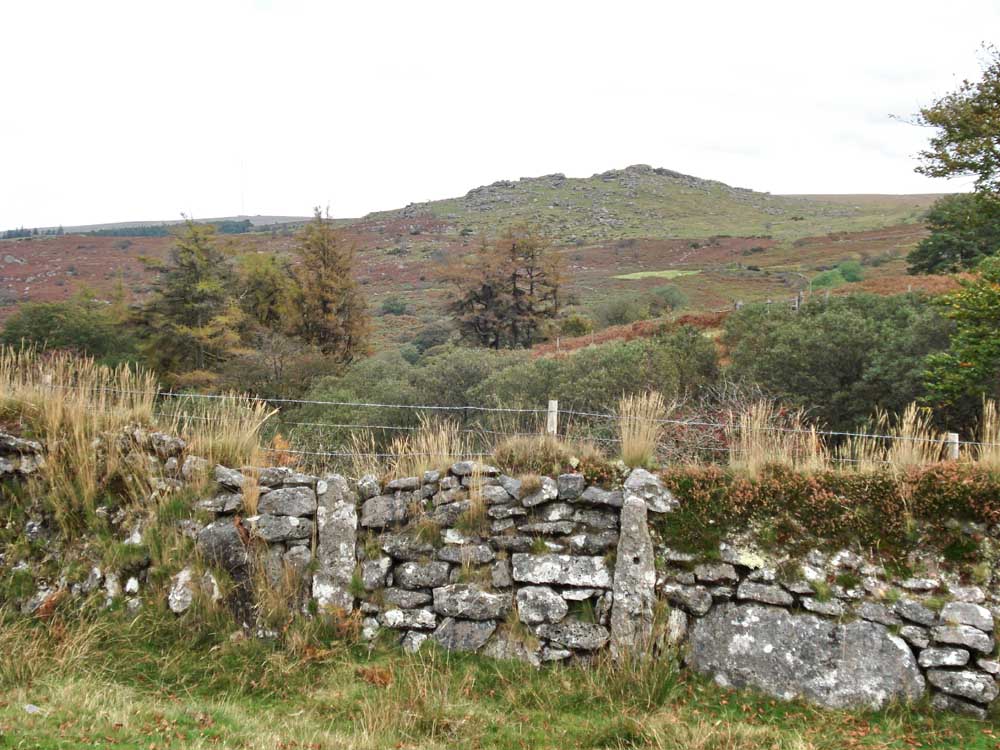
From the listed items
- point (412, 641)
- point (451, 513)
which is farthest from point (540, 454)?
point (412, 641)

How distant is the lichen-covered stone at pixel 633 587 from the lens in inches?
240

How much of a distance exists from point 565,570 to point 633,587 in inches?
25.0

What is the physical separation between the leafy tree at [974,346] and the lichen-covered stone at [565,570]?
7645mm

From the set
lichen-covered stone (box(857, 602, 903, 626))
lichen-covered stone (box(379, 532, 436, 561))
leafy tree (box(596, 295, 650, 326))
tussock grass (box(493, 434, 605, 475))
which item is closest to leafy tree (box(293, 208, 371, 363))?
leafy tree (box(596, 295, 650, 326))

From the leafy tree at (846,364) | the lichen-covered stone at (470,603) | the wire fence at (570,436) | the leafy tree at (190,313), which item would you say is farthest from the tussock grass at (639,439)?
the leafy tree at (190,313)

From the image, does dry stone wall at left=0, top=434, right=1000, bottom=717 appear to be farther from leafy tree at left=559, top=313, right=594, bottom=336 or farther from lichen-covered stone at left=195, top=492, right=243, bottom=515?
leafy tree at left=559, top=313, right=594, bottom=336

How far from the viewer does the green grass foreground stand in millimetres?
4828

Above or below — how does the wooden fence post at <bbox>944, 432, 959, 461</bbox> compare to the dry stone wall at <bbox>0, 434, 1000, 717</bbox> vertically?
above

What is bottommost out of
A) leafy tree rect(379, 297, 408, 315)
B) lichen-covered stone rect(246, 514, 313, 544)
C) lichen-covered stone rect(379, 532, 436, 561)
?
lichen-covered stone rect(379, 532, 436, 561)

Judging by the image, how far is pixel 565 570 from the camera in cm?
643

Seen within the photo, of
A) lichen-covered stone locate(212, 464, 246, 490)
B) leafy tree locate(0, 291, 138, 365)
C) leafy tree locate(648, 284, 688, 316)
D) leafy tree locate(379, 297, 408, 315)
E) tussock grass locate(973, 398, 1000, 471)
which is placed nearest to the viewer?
tussock grass locate(973, 398, 1000, 471)

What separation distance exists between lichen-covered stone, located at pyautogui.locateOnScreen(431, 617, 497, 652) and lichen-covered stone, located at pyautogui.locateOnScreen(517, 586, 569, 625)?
315mm

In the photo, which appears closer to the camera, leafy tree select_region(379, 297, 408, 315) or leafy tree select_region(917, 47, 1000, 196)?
leafy tree select_region(917, 47, 1000, 196)

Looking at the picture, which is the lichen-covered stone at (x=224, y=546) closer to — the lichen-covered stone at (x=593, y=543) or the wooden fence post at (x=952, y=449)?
the lichen-covered stone at (x=593, y=543)
